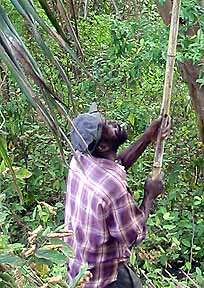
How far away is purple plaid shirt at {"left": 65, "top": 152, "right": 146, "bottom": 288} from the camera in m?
2.52

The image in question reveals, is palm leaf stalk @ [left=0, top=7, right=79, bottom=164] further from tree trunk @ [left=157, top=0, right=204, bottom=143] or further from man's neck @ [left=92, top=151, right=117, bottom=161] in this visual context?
tree trunk @ [left=157, top=0, right=204, bottom=143]

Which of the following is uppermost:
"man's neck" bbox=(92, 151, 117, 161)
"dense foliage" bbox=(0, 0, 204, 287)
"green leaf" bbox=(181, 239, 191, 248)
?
"man's neck" bbox=(92, 151, 117, 161)

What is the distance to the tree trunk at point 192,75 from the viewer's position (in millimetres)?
3589

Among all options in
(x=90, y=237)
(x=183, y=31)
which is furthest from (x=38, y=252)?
(x=183, y=31)

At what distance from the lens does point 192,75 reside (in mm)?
3785

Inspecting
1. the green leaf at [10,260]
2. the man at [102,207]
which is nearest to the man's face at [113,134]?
the man at [102,207]

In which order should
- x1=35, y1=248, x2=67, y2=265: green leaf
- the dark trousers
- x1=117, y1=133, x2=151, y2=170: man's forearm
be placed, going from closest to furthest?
x1=35, y1=248, x2=67, y2=265: green leaf, the dark trousers, x1=117, y1=133, x2=151, y2=170: man's forearm

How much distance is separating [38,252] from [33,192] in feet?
10.6

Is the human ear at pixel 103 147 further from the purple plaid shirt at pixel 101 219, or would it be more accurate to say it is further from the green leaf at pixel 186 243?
the green leaf at pixel 186 243

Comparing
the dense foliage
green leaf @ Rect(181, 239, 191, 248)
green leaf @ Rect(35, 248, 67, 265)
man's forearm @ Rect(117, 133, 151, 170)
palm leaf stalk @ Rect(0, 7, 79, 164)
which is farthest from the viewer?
green leaf @ Rect(181, 239, 191, 248)

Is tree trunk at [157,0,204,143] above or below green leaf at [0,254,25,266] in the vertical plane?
below

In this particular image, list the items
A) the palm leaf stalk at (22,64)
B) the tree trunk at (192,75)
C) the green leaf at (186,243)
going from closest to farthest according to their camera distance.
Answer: the palm leaf stalk at (22,64), the tree trunk at (192,75), the green leaf at (186,243)

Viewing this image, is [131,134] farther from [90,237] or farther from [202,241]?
[90,237]

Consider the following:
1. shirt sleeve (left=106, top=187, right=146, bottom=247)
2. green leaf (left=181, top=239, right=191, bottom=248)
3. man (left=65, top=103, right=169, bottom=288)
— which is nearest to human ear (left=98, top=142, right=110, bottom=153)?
man (left=65, top=103, right=169, bottom=288)
